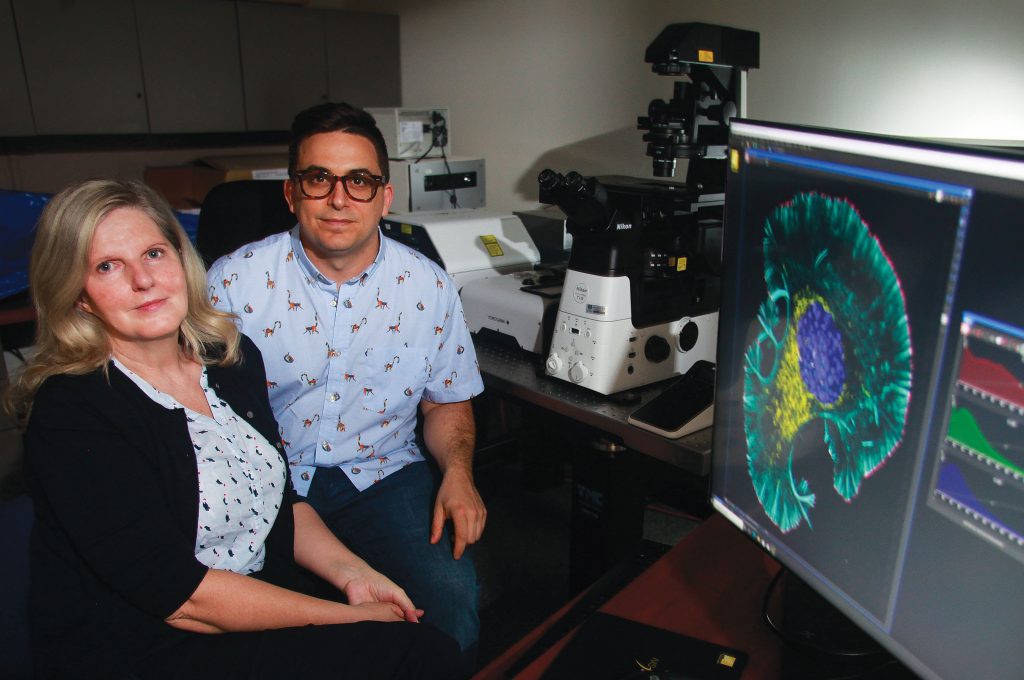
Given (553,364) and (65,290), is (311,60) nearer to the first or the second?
(553,364)

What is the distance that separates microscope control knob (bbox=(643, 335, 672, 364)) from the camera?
1.54m

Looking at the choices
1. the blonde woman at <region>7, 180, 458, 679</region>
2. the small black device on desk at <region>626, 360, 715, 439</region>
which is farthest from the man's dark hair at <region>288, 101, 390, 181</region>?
the small black device on desk at <region>626, 360, 715, 439</region>

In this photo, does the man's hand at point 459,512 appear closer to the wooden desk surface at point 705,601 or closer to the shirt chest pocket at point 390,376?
the shirt chest pocket at point 390,376

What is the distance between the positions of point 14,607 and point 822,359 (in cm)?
114

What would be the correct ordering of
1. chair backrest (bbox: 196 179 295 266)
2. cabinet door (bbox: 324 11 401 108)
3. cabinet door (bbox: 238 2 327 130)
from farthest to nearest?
cabinet door (bbox: 324 11 401 108), cabinet door (bbox: 238 2 327 130), chair backrest (bbox: 196 179 295 266)

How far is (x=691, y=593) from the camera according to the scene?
2.90 feet

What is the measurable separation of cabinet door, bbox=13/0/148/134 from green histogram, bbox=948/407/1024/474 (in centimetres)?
383

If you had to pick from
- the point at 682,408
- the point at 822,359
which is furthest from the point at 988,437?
the point at 682,408

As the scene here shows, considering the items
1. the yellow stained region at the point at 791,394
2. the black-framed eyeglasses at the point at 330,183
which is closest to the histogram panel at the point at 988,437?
the yellow stained region at the point at 791,394

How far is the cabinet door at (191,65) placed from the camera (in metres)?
3.49

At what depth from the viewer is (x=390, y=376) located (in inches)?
62.1

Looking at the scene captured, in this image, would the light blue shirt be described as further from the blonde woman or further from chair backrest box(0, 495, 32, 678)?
chair backrest box(0, 495, 32, 678)

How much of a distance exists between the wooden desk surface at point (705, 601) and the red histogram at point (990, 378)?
0.41 meters

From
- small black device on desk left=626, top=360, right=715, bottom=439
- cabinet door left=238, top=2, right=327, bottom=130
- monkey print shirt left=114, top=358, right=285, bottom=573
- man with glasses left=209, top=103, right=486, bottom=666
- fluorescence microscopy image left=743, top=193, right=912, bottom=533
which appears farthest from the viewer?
cabinet door left=238, top=2, right=327, bottom=130
